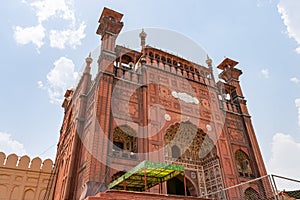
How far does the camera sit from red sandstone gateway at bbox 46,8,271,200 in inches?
471

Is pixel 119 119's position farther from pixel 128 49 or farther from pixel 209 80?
pixel 209 80

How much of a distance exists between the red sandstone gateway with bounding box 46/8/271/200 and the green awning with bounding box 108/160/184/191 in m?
0.05

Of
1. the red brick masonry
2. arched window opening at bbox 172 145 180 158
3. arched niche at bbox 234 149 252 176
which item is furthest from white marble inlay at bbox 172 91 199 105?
the red brick masonry

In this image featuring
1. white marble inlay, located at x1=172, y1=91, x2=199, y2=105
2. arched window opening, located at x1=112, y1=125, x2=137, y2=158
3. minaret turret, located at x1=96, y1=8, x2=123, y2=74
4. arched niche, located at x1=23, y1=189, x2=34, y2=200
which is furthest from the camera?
white marble inlay, located at x1=172, y1=91, x2=199, y2=105

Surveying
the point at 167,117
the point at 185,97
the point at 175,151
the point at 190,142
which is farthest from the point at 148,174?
the point at 185,97

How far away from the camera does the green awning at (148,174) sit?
849 centimetres

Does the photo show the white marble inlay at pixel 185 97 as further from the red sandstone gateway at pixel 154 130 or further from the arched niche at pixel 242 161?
the arched niche at pixel 242 161

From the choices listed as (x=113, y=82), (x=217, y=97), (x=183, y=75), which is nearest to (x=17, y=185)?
(x=113, y=82)

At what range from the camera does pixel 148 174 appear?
9398 mm

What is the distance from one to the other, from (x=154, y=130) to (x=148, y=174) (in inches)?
177

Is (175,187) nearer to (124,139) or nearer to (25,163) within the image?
(124,139)

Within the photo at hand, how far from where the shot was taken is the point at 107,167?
11461 millimetres

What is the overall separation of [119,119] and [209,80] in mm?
8921

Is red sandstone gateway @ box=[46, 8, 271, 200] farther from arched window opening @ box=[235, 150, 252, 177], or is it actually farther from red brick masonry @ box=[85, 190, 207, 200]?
red brick masonry @ box=[85, 190, 207, 200]
